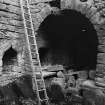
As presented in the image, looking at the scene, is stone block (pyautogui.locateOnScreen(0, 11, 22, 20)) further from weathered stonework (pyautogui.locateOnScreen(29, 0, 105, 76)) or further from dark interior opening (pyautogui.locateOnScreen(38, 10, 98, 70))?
weathered stonework (pyautogui.locateOnScreen(29, 0, 105, 76))

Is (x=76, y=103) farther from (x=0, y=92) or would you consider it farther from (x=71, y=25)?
(x=71, y=25)

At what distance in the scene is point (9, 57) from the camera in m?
5.72

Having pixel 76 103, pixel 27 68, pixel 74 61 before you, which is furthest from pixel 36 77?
pixel 74 61

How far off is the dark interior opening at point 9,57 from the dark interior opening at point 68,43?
1.02 m

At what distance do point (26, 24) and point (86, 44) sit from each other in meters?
2.24

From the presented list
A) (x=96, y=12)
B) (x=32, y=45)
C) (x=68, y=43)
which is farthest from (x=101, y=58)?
(x=68, y=43)

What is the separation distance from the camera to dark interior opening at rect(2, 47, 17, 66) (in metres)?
5.63

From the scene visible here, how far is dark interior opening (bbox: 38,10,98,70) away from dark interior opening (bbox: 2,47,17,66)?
102cm

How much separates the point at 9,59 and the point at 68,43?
7.41ft

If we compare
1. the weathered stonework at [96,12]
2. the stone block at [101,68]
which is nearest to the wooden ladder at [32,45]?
the weathered stonework at [96,12]

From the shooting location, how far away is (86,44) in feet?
21.7

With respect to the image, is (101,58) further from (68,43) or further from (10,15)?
(10,15)

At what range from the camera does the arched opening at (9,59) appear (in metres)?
5.61

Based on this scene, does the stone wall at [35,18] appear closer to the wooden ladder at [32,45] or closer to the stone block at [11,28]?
the stone block at [11,28]
